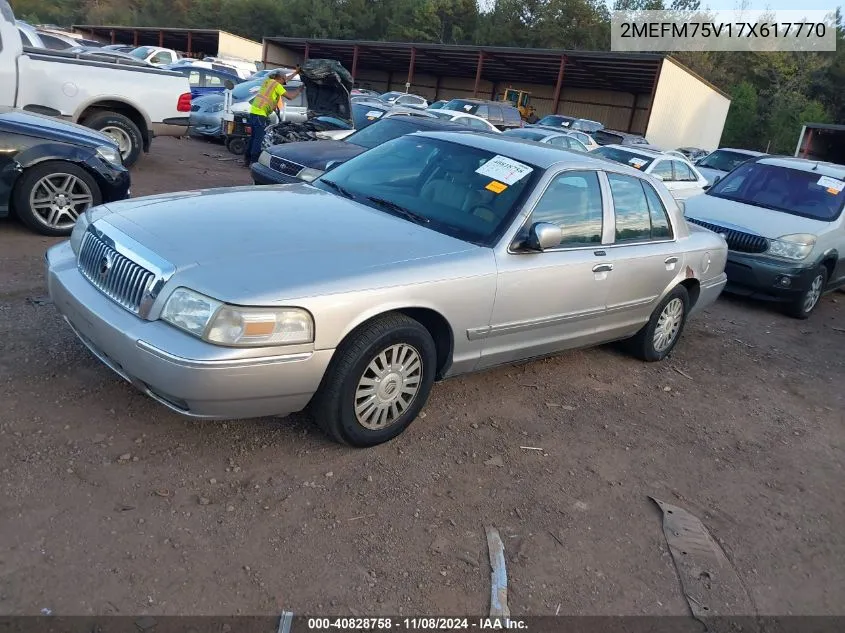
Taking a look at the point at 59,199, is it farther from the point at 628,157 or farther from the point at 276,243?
the point at 628,157

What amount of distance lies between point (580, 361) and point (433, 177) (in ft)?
6.73

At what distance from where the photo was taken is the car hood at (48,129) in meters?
6.03

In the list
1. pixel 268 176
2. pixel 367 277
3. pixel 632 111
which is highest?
pixel 632 111

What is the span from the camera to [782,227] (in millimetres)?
8234

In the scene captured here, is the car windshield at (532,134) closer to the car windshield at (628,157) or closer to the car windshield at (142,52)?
the car windshield at (628,157)

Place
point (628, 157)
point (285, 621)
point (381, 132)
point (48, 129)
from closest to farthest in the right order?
point (285, 621) < point (48, 129) < point (381, 132) < point (628, 157)

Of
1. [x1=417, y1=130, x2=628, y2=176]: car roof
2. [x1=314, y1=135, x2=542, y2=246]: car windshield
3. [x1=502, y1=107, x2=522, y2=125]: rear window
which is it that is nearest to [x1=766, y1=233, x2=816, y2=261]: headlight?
[x1=417, y1=130, x2=628, y2=176]: car roof

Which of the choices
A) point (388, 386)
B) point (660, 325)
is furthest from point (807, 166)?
point (388, 386)

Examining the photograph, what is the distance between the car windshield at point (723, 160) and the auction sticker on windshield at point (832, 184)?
10.2 m

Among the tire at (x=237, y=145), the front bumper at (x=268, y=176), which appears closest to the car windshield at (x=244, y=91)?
the tire at (x=237, y=145)

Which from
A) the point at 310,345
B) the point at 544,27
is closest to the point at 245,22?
the point at 544,27

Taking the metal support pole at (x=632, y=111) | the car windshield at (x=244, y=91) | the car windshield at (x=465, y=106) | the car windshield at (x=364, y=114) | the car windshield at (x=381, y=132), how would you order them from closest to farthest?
the car windshield at (x=381, y=132)
the car windshield at (x=364, y=114)
the car windshield at (x=244, y=91)
the car windshield at (x=465, y=106)
the metal support pole at (x=632, y=111)

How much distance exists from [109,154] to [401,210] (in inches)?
147

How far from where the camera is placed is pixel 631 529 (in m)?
3.47
